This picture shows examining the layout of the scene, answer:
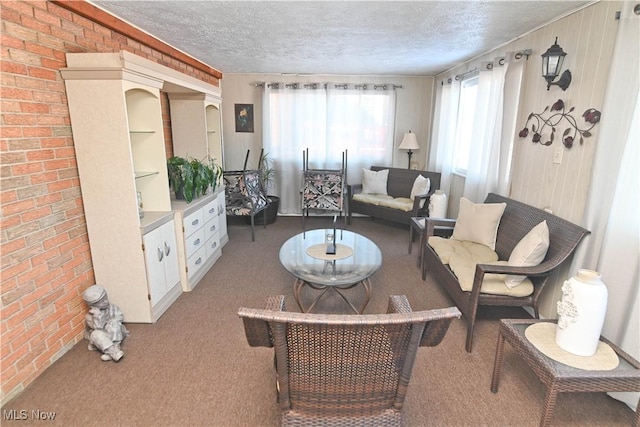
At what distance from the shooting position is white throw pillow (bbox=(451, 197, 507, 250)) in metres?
2.90

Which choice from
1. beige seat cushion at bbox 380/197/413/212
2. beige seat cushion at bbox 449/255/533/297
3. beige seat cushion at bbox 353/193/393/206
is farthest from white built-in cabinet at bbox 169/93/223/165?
beige seat cushion at bbox 449/255/533/297

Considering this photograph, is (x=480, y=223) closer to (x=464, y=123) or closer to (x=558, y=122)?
(x=558, y=122)

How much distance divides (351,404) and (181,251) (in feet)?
7.05

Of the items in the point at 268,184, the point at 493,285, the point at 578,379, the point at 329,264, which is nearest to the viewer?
the point at 578,379

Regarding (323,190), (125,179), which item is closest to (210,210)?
(125,179)

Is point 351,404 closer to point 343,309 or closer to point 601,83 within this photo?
point 343,309

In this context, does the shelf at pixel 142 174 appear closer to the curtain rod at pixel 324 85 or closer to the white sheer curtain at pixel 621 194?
the curtain rod at pixel 324 85

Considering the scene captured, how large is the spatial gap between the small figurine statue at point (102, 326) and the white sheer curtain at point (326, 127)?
3.69 m

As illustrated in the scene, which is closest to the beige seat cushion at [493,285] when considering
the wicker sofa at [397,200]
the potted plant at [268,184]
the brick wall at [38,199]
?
the wicker sofa at [397,200]

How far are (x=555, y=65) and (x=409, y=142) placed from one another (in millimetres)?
2832

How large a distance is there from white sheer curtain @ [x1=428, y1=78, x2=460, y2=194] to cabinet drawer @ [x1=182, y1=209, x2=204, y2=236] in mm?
3334

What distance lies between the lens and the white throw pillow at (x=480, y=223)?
290 centimetres

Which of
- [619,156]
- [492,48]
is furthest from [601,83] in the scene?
[492,48]

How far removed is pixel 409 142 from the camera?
207 inches
